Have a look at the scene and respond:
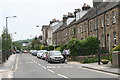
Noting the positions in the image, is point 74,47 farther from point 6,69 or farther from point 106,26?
point 6,69

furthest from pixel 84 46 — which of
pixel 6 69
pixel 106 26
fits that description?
pixel 6 69

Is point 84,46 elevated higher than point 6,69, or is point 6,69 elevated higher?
point 84,46

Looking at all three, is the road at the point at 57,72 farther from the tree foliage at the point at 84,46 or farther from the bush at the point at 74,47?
the tree foliage at the point at 84,46

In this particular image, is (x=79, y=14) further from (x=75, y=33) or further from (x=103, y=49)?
(x=103, y=49)

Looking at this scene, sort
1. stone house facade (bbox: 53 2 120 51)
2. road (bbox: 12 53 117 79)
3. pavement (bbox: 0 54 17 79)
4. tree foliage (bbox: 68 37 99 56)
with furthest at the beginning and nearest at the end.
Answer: tree foliage (bbox: 68 37 99 56) < stone house facade (bbox: 53 2 120 51) < pavement (bbox: 0 54 17 79) < road (bbox: 12 53 117 79)

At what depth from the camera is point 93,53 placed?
41.4 meters

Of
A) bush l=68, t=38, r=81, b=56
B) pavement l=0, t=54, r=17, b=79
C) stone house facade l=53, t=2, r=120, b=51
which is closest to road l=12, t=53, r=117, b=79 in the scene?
pavement l=0, t=54, r=17, b=79

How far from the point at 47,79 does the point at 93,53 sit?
25.0m

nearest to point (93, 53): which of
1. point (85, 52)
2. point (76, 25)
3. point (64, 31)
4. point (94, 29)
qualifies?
point (85, 52)

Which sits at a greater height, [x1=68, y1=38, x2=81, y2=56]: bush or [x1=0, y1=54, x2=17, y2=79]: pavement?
[x1=68, y1=38, x2=81, y2=56]: bush

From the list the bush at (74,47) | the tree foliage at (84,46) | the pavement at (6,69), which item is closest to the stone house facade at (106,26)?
the tree foliage at (84,46)

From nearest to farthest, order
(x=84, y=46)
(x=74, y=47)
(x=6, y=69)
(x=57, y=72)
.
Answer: (x=57, y=72), (x=6, y=69), (x=74, y=47), (x=84, y=46)

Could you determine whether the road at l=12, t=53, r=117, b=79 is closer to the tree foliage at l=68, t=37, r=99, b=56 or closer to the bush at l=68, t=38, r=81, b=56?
the bush at l=68, t=38, r=81, b=56

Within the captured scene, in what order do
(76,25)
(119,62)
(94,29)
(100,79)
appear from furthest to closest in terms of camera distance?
(76,25), (94,29), (119,62), (100,79)
